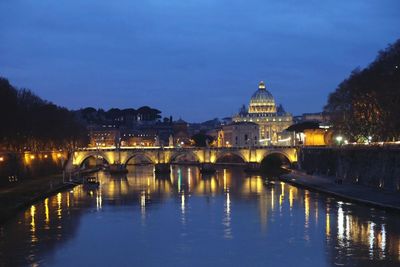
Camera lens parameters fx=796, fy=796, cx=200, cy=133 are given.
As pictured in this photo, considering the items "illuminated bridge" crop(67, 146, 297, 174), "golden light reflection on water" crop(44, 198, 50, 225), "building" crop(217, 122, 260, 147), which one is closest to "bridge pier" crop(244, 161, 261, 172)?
"illuminated bridge" crop(67, 146, 297, 174)

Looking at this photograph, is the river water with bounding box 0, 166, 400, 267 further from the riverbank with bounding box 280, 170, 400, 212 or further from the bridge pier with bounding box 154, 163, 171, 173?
the bridge pier with bounding box 154, 163, 171, 173

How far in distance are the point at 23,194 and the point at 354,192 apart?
2156 centimetres

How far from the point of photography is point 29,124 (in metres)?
70.3

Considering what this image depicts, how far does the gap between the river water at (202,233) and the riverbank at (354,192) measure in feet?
2.61

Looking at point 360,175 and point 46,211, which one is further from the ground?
point 360,175

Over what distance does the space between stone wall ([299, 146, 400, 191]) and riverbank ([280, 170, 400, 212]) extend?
0.81 metres

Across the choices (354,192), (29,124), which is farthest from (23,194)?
(354,192)

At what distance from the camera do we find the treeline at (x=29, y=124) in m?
60.8

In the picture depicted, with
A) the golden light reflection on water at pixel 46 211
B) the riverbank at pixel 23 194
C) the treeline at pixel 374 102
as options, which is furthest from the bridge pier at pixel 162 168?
the golden light reflection on water at pixel 46 211

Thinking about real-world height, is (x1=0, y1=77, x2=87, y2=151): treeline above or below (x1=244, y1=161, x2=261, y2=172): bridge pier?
above

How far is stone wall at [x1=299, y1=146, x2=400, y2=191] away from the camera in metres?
50.0

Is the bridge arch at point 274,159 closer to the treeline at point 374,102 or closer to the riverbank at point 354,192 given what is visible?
the treeline at point 374,102

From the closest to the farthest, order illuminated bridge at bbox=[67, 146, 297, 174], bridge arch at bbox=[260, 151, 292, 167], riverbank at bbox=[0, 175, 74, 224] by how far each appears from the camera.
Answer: riverbank at bbox=[0, 175, 74, 224], bridge arch at bbox=[260, 151, 292, 167], illuminated bridge at bbox=[67, 146, 297, 174]

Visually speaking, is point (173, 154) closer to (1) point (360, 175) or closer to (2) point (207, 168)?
(2) point (207, 168)
